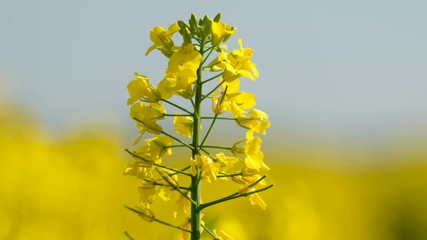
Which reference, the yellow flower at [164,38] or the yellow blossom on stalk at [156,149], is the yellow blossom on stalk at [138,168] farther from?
the yellow flower at [164,38]

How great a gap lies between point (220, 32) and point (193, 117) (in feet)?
1.04

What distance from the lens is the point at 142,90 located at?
2.86 meters

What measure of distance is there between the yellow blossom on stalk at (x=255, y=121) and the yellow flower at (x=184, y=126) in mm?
185

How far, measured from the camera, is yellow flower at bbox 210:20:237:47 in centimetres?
288

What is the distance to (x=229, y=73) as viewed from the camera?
2.82 meters

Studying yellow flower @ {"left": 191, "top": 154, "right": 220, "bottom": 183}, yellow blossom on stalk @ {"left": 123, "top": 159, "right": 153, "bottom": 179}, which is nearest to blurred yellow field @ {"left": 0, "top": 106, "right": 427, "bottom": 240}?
yellow blossom on stalk @ {"left": 123, "top": 159, "right": 153, "bottom": 179}

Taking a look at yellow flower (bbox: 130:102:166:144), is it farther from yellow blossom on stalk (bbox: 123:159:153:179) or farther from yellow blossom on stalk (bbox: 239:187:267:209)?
yellow blossom on stalk (bbox: 239:187:267:209)
